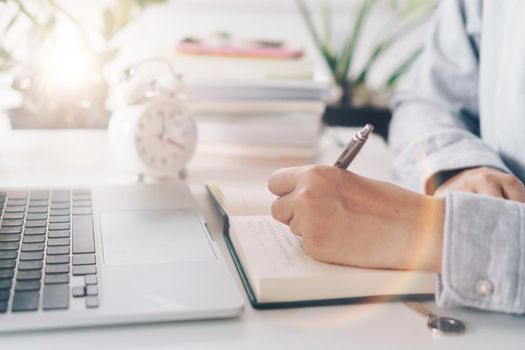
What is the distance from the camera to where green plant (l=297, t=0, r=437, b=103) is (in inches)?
52.2

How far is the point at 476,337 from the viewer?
1.65 feet

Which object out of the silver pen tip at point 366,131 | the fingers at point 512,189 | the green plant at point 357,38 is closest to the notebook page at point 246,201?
the silver pen tip at point 366,131

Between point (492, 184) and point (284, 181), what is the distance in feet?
0.79

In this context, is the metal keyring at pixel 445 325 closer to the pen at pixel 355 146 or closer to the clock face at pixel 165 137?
the pen at pixel 355 146

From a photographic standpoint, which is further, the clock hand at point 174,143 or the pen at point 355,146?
the clock hand at point 174,143

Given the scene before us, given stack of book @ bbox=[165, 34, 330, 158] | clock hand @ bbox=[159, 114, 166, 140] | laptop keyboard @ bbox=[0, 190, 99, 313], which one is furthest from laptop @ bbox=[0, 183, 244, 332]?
stack of book @ bbox=[165, 34, 330, 158]

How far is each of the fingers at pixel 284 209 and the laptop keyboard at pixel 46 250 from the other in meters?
0.16

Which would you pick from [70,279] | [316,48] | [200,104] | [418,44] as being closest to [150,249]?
[70,279]

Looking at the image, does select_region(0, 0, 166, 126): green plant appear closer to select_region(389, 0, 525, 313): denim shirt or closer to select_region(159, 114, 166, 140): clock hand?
select_region(159, 114, 166, 140): clock hand

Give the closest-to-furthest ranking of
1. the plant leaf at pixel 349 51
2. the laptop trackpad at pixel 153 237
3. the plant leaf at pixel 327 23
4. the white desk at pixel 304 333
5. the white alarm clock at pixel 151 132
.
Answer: the white desk at pixel 304 333 < the laptop trackpad at pixel 153 237 < the white alarm clock at pixel 151 132 < the plant leaf at pixel 349 51 < the plant leaf at pixel 327 23

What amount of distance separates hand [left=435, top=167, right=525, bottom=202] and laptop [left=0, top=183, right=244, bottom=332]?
291 mm

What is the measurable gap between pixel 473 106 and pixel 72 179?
59 cm

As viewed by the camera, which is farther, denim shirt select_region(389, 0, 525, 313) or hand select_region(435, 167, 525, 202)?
hand select_region(435, 167, 525, 202)

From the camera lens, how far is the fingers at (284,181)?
60cm
